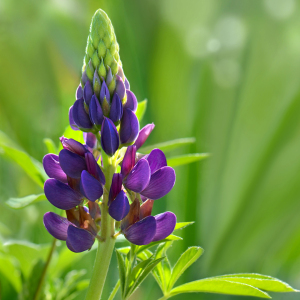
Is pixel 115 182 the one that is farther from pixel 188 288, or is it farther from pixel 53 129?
pixel 53 129

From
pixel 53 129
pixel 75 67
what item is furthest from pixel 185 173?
pixel 75 67

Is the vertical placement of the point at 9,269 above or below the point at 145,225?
below

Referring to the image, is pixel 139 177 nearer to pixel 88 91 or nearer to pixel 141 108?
pixel 88 91

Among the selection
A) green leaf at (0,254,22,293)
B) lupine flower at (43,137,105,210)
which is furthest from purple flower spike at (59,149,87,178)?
green leaf at (0,254,22,293)

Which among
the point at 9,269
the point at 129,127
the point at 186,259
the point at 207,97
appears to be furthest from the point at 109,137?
the point at 207,97

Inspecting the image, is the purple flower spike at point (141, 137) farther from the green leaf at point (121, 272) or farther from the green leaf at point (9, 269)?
the green leaf at point (9, 269)

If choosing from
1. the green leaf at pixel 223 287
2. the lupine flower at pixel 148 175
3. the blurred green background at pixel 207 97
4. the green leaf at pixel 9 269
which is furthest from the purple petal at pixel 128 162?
the blurred green background at pixel 207 97

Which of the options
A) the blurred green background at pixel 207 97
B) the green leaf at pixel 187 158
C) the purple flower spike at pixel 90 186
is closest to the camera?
the purple flower spike at pixel 90 186
